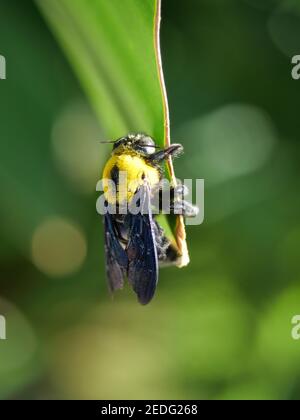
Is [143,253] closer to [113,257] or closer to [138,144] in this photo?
[113,257]

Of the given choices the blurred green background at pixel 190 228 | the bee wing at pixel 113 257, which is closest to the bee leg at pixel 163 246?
the bee wing at pixel 113 257

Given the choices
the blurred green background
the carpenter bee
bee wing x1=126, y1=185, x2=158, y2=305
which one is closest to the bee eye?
the carpenter bee

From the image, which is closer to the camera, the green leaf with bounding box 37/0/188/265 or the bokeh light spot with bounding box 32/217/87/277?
the green leaf with bounding box 37/0/188/265

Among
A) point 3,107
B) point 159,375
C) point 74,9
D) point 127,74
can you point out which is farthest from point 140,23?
point 159,375

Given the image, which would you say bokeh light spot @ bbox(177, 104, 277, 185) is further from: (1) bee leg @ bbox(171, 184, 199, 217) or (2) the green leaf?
(2) the green leaf

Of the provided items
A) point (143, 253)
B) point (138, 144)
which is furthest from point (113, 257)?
point (138, 144)

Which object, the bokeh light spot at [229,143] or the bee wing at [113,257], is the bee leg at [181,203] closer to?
the bee wing at [113,257]

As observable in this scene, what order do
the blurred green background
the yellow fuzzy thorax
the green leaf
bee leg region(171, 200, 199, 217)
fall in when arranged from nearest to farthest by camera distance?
1. the green leaf
2. bee leg region(171, 200, 199, 217)
3. the yellow fuzzy thorax
4. the blurred green background
